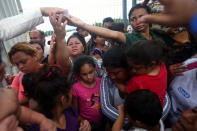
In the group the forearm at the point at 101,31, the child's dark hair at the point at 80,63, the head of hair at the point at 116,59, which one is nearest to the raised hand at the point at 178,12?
the head of hair at the point at 116,59

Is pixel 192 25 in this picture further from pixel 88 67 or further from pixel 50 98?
pixel 88 67

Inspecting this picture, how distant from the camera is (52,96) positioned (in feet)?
3.26

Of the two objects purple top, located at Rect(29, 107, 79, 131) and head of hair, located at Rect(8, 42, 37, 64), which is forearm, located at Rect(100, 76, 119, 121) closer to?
purple top, located at Rect(29, 107, 79, 131)

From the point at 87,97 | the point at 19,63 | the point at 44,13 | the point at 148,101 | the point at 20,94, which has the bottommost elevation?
the point at 87,97

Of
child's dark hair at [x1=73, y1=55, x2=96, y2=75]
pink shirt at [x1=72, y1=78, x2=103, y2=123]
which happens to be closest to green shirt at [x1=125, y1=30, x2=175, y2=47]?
child's dark hair at [x1=73, y1=55, x2=96, y2=75]

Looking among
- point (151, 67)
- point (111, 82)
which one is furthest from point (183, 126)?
point (111, 82)

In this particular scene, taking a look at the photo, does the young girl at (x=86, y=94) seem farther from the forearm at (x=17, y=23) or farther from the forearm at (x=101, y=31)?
the forearm at (x=17, y=23)

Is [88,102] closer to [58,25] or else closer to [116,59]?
[116,59]

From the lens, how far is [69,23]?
1406 millimetres

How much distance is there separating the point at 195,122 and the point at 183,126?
94 mm

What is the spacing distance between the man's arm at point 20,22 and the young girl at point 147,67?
2.67 feet

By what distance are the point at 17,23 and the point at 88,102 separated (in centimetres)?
98

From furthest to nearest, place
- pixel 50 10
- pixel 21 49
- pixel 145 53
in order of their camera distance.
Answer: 1. pixel 21 49
2. pixel 50 10
3. pixel 145 53

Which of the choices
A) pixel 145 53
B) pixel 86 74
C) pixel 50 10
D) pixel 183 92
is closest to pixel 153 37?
pixel 145 53
